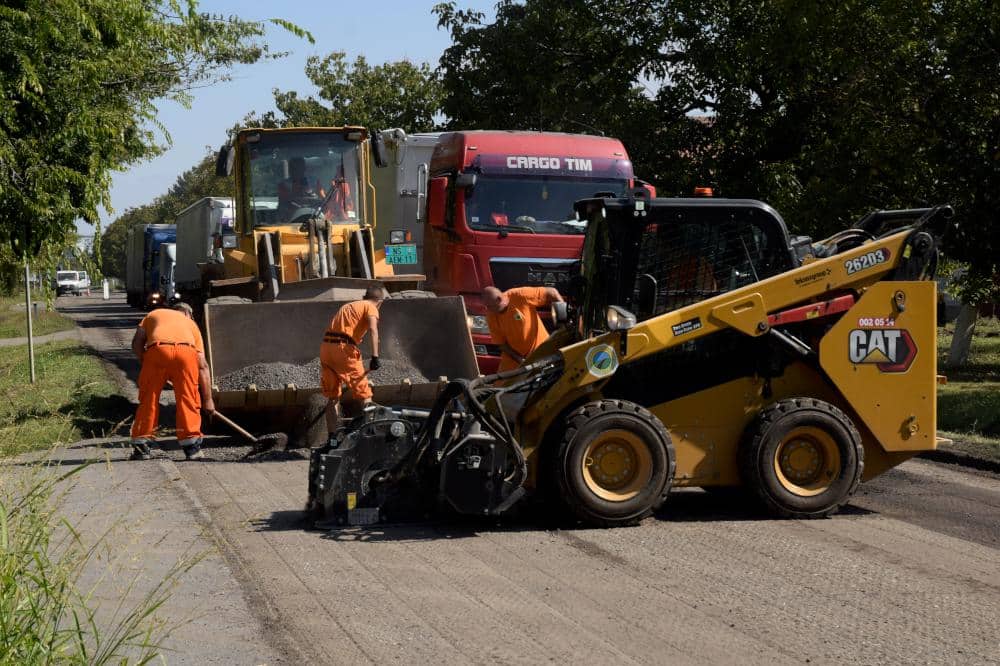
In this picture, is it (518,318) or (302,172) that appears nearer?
(518,318)

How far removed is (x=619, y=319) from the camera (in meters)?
8.25

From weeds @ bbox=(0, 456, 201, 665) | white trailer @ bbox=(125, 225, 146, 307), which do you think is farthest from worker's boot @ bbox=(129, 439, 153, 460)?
white trailer @ bbox=(125, 225, 146, 307)

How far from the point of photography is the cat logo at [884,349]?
27.7 ft

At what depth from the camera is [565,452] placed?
8.06m

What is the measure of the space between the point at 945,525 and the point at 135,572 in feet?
16.9

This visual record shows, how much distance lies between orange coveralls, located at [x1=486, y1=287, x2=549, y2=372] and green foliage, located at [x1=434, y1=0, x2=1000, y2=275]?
6529 millimetres

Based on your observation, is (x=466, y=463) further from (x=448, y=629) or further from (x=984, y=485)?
(x=984, y=485)

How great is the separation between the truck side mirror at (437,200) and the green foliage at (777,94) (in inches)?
220

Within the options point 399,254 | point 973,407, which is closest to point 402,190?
point 399,254

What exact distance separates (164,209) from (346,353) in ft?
263

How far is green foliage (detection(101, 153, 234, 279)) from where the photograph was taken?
201 feet

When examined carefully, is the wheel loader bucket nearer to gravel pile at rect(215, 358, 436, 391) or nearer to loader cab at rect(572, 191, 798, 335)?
gravel pile at rect(215, 358, 436, 391)

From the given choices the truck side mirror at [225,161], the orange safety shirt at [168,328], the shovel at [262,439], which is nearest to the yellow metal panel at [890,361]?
the shovel at [262,439]

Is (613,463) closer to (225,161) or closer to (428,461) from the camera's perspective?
(428,461)
